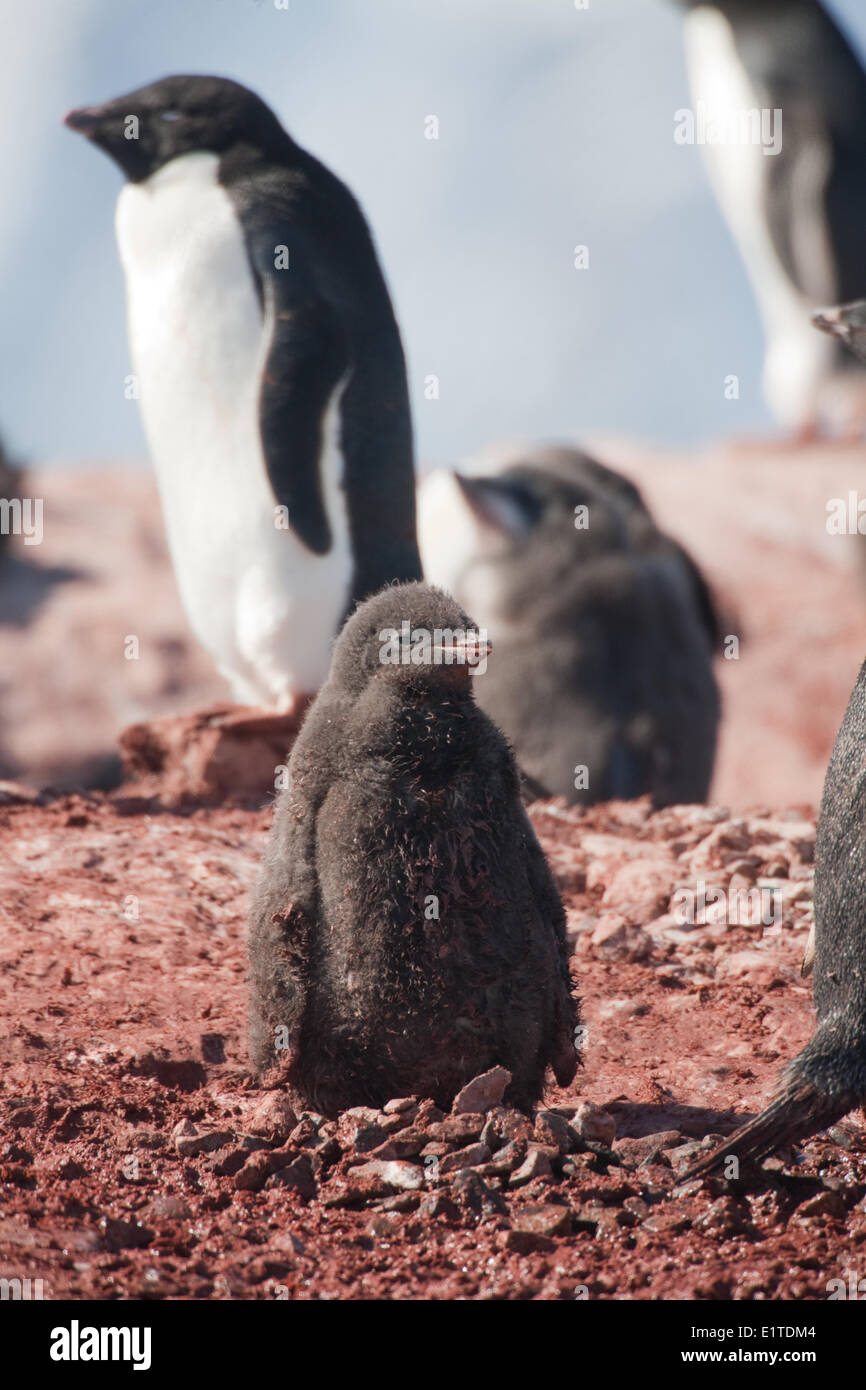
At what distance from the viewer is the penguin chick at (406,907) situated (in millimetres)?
2736

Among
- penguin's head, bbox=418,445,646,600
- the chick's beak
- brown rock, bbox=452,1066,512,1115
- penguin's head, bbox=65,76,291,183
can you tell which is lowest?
brown rock, bbox=452,1066,512,1115

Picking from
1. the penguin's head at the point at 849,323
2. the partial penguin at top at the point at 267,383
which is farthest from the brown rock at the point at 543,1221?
the partial penguin at top at the point at 267,383

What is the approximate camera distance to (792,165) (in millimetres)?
13039

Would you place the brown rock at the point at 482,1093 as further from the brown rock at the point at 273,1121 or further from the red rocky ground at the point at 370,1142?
the brown rock at the point at 273,1121

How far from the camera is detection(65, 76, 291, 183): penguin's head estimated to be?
5922 mm

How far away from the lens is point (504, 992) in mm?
2777

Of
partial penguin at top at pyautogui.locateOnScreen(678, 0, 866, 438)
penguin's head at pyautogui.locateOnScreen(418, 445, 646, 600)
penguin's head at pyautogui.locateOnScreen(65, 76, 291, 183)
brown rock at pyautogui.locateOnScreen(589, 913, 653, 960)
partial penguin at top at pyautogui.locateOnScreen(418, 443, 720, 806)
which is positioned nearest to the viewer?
brown rock at pyautogui.locateOnScreen(589, 913, 653, 960)

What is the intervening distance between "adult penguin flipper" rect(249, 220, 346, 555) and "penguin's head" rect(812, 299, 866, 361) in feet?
8.94

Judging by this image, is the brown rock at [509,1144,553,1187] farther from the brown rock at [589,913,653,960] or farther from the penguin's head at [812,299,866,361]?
the penguin's head at [812,299,866,361]

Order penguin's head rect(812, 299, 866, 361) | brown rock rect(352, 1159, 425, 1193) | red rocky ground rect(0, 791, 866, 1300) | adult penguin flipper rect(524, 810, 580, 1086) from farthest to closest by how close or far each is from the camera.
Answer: penguin's head rect(812, 299, 866, 361)
adult penguin flipper rect(524, 810, 580, 1086)
brown rock rect(352, 1159, 425, 1193)
red rocky ground rect(0, 791, 866, 1300)

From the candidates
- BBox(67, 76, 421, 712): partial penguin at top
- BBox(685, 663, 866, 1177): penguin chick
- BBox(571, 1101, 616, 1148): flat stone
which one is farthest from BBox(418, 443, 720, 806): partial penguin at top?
BBox(571, 1101, 616, 1148): flat stone

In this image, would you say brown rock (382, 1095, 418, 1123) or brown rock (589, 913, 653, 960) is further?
brown rock (589, 913, 653, 960)

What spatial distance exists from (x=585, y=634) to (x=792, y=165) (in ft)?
25.6
